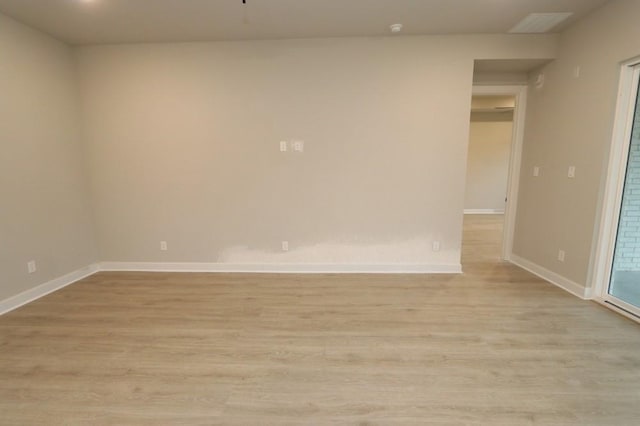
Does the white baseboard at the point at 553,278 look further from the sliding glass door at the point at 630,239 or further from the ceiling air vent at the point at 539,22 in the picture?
the ceiling air vent at the point at 539,22

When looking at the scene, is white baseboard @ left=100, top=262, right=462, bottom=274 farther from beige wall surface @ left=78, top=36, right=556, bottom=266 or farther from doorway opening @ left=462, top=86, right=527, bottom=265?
doorway opening @ left=462, top=86, right=527, bottom=265

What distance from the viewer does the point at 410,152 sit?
3514 millimetres

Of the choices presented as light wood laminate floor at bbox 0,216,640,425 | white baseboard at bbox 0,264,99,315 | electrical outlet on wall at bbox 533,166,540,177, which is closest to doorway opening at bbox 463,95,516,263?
electrical outlet on wall at bbox 533,166,540,177

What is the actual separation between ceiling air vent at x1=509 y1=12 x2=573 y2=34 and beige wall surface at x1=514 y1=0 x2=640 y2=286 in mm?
231

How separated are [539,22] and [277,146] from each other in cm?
307

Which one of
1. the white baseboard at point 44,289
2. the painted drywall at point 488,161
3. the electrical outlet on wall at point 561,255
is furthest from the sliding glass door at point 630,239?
the white baseboard at point 44,289

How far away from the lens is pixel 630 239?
9.22 feet

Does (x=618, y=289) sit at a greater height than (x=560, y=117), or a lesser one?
lesser

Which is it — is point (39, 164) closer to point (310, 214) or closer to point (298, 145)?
point (298, 145)

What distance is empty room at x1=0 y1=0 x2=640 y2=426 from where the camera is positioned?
72.1 inches

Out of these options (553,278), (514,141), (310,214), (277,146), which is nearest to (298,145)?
(277,146)

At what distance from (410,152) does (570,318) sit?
7.28 feet

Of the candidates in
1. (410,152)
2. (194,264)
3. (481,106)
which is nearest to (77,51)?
(194,264)

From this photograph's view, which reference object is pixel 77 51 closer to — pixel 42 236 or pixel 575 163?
pixel 42 236
